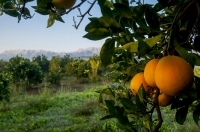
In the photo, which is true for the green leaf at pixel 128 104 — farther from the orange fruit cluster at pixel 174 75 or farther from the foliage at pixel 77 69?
the foliage at pixel 77 69

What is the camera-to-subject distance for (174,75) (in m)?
0.40

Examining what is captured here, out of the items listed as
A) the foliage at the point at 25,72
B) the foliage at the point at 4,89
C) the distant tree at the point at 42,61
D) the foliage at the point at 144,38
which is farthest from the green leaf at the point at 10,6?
the distant tree at the point at 42,61

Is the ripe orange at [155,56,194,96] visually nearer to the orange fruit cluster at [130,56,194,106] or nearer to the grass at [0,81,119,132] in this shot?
the orange fruit cluster at [130,56,194,106]

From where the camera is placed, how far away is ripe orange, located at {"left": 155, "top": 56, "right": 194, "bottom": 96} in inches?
15.6

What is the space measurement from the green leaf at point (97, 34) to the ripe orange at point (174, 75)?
0.14m

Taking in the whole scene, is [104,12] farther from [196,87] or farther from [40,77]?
[40,77]

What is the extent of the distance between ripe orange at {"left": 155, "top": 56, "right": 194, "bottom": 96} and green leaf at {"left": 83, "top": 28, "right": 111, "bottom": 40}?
14cm

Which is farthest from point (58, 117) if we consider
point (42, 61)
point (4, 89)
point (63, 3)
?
point (42, 61)

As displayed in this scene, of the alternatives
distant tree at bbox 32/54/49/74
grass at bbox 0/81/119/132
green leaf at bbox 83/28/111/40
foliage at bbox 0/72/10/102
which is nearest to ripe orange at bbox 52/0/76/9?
green leaf at bbox 83/28/111/40

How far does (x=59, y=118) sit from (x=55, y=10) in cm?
406

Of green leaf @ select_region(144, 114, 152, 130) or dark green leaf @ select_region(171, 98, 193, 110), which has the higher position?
dark green leaf @ select_region(171, 98, 193, 110)

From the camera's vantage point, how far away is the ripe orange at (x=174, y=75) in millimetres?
397

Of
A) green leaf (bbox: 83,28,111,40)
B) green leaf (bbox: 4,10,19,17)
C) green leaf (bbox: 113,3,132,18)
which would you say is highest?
green leaf (bbox: 4,10,19,17)

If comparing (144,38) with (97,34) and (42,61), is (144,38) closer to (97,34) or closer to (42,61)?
(97,34)
